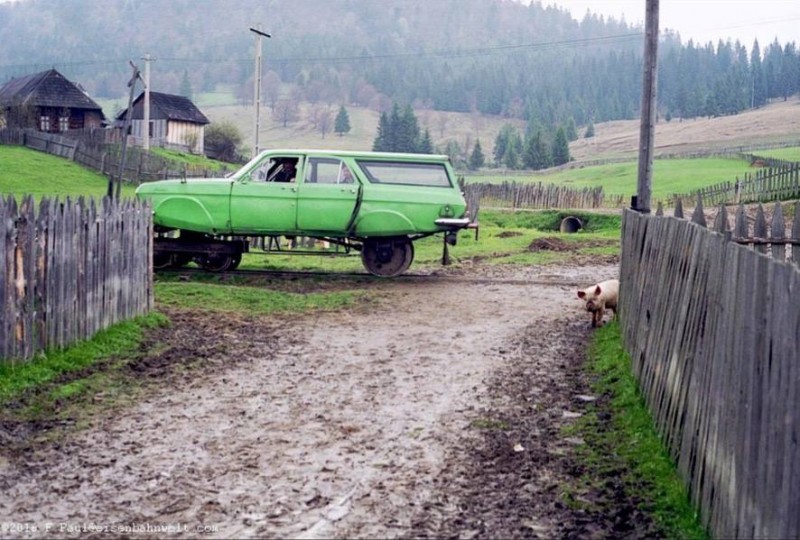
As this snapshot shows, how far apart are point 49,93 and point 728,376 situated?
240ft

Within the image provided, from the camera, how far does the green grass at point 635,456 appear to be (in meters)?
5.84

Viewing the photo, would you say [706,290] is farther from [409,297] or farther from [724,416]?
[409,297]

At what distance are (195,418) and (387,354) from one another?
10.9 feet

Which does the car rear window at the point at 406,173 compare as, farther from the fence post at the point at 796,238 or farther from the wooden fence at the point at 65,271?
the fence post at the point at 796,238

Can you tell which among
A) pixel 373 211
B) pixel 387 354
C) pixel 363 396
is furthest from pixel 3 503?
pixel 373 211

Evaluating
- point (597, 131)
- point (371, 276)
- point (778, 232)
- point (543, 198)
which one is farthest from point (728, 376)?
point (597, 131)

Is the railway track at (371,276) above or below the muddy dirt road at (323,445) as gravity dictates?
above

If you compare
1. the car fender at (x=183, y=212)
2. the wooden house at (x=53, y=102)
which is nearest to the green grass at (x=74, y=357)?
the car fender at (x=183, y=212)

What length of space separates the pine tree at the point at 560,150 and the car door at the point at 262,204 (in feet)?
320

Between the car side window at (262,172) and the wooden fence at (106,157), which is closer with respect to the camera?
the car side window at (262,172)

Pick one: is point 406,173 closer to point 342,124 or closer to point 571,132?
point 571,132

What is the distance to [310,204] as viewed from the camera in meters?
17.9

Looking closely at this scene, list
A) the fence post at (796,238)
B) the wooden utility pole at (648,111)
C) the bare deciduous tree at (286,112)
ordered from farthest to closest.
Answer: the bare deciduous tree at (286,112) < the wooden utility pole at (648,111) < the fence post at (796,238)

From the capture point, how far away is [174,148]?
74.9 meters
